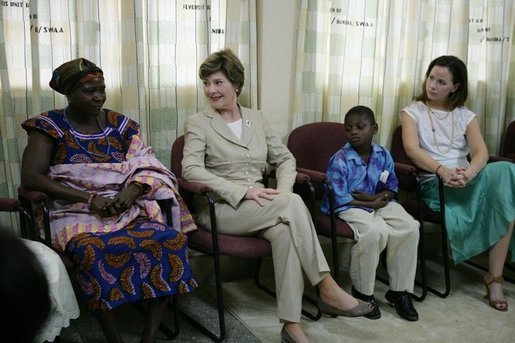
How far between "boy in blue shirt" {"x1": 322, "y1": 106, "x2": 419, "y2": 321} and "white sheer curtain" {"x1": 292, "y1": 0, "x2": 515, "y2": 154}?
0.48 metres

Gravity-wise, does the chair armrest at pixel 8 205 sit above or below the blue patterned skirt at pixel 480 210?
above

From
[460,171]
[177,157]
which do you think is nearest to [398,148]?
[460,171]

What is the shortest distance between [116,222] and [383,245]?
1.24 metres

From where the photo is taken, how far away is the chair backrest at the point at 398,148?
3.29m

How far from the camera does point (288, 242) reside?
7.84 feet

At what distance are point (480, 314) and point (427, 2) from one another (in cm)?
181

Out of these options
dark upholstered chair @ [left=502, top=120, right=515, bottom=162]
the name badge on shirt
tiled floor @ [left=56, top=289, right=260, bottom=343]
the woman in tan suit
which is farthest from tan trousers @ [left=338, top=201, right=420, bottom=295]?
dark upholstered chair @ [left=502, top=120, right=515, bottom=162]

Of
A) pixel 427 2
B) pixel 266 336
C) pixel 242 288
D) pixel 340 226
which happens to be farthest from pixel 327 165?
pixel 427 2

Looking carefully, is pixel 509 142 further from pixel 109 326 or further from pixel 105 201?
pixel 109 326

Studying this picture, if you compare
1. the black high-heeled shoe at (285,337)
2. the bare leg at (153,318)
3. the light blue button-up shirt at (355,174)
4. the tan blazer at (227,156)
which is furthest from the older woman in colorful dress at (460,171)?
the bare leg at (153,318)

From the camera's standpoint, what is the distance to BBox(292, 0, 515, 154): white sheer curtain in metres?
3.18

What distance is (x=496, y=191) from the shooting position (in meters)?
2.92

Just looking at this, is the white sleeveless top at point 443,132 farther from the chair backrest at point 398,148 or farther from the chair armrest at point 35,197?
the chair armrest at point 35,197

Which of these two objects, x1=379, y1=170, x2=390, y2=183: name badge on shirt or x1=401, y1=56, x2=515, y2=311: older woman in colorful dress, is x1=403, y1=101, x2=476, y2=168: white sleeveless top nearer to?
x1=401, y1=56, x2=515, y2=311: older woman in colorful dress
